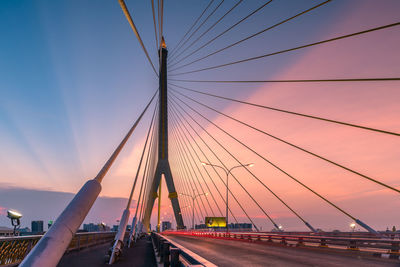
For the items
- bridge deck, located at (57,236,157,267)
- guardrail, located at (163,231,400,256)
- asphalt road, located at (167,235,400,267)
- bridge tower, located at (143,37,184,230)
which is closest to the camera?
asphalt road, located at (167,235,400,267)

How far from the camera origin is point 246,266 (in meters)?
9.42

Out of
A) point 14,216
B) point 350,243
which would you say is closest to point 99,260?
point 14,216

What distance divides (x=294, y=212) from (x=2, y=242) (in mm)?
16247

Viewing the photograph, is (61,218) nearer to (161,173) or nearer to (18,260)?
(18,260)

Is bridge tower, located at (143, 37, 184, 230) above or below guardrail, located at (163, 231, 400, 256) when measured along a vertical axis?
above

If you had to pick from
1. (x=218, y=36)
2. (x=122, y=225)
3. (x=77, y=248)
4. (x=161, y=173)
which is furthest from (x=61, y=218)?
(x=161, y=173)

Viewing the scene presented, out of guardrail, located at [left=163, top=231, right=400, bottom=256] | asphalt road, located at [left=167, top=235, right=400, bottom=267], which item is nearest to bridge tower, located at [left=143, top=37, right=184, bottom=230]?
guardrail, located at [left=163, top=231, right=400, bottom=256]

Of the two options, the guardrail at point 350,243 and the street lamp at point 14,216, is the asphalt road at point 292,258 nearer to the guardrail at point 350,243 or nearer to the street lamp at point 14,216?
the guardrail at point 350,243

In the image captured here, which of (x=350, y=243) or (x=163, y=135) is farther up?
(x=163, y=135)

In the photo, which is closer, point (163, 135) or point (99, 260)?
point (99, 260)

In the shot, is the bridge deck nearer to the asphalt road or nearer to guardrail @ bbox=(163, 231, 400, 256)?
the asphalt road

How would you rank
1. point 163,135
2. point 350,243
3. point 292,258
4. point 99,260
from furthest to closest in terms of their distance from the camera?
point 163,135 < point 350,243 < point 99,260 < point 292,258

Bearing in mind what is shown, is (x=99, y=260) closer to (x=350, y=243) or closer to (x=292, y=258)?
(x=292, y=258)

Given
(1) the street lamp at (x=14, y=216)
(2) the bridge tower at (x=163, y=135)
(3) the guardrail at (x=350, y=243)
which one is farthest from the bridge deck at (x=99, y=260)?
(2) the bridge tower at (x=163, y=135)
